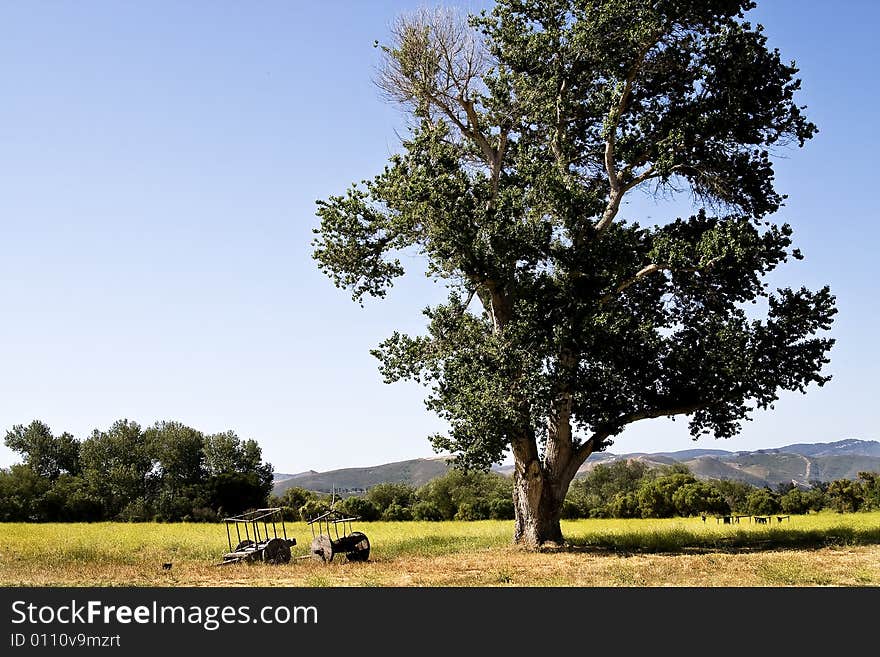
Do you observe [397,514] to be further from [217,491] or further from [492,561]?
[492,561]

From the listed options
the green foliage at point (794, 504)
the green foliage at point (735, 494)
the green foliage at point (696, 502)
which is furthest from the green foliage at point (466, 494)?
the green foliage at point (794, 504)

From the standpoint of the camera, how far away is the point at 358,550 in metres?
23.0

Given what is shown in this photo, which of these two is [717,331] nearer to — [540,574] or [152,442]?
[540,574]

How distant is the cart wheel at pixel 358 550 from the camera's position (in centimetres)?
2282

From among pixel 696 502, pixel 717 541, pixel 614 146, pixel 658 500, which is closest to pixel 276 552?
pixel 717 541

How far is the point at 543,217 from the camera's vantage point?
80.7 feet

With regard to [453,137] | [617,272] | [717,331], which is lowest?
[717,331]

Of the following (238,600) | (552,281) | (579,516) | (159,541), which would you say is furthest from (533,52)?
(579,516)

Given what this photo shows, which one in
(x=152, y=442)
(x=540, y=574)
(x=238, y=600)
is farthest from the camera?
(x=152, y=442)

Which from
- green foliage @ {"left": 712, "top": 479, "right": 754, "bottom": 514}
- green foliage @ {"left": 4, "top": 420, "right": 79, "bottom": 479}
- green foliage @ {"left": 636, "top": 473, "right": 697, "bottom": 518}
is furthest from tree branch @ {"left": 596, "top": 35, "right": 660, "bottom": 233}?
green foliage @ {"left": 4, "top": 420, "right": 79, "bottom": 479}

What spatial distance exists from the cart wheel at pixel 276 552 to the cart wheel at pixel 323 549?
3.20 feet

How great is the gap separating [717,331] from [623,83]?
821cm

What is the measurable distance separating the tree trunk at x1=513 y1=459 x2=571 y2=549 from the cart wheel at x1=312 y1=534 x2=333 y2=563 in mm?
6512

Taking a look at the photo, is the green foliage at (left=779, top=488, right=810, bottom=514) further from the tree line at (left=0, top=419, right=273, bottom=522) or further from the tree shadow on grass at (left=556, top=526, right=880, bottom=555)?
the tree line at (left=0, top=419, right=273, bottom=522)
